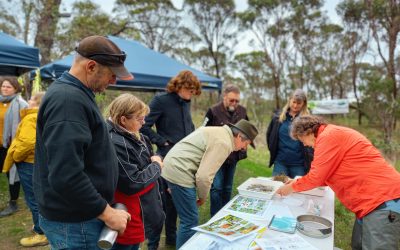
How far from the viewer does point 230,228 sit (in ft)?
5.16

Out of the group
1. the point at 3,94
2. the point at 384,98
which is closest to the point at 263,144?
the point at 384,98

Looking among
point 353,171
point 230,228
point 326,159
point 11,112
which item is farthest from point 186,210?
point 11,112

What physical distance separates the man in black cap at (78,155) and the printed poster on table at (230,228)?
1.66 ft

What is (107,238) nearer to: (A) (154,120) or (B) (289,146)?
(A) (154,120)

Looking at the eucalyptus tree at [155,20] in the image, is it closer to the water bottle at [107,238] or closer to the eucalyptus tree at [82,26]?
the eucalyptus tree at [82,26]

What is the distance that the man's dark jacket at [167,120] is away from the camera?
281 centimetres

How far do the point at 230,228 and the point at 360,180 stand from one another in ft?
2.79

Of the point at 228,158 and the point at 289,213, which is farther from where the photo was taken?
the point at 228,158

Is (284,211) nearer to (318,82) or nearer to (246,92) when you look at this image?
(318,82)

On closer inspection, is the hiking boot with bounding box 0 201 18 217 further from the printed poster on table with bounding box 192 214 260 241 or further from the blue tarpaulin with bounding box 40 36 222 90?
the printed poster on table with bounding box 192 214 260 241

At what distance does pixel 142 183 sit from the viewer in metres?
1.55

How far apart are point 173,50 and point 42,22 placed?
43.5 ft

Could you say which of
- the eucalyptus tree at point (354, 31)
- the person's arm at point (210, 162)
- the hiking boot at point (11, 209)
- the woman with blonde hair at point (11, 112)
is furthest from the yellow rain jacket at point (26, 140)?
the eucalyptus tree at point (354, 31)

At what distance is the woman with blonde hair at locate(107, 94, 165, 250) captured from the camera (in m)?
1.53
